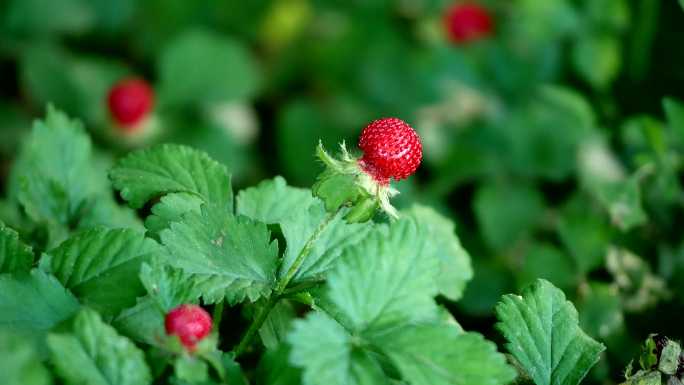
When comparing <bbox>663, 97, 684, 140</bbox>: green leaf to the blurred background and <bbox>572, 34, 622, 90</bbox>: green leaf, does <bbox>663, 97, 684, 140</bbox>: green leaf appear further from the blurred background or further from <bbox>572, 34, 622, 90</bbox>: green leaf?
<bbox>572, 34, 622, 90</bbox>: green leaf

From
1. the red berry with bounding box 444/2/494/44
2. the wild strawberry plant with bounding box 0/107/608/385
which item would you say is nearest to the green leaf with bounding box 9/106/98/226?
the wild strawberry plant with bounding box 0/107/608/385

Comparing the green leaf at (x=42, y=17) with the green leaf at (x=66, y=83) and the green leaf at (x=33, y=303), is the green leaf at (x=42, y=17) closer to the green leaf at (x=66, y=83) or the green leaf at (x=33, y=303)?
the green leaf at (x=66, y=83)

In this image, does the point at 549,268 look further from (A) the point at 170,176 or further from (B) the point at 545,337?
(A) the point at 170,176

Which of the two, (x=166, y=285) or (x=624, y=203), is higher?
(x=624, y=203)

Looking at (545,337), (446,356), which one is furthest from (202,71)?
(446,356)

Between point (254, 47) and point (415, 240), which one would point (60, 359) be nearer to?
point (415, 240)
